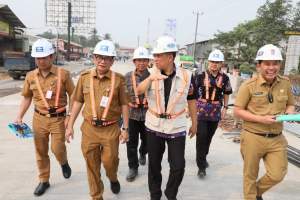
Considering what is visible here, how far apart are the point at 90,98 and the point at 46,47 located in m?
0.85

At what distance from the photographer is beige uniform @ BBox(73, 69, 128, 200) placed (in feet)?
11.7

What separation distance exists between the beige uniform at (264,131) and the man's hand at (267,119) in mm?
120

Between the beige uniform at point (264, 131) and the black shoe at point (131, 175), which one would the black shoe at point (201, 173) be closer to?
the black shoe at point (131, 175)

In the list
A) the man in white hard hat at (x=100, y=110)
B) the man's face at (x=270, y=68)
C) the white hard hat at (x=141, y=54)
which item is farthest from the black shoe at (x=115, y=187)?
the man's face at (x=270, y=68)

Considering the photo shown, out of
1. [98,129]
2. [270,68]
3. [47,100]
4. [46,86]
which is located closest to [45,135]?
[47,100]

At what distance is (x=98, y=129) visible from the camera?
11.7 ft

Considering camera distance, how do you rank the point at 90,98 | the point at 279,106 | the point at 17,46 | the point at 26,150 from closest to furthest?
the point at 279,106, the point at 90,98, the point at 26,150, the point at 17,46

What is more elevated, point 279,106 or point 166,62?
point 166,62

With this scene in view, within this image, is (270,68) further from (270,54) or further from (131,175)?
(131,175)

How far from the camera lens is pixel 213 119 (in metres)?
4.77

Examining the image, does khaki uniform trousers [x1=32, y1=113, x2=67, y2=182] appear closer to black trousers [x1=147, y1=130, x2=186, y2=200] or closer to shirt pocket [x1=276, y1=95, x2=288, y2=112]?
black trousers [x1=147, y1=130, x2=186, y2=200]

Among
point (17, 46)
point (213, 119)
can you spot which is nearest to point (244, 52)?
point (17, 46)

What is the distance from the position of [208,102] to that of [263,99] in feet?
4.98

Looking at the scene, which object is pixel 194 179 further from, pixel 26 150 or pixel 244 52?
pixel 244 52
